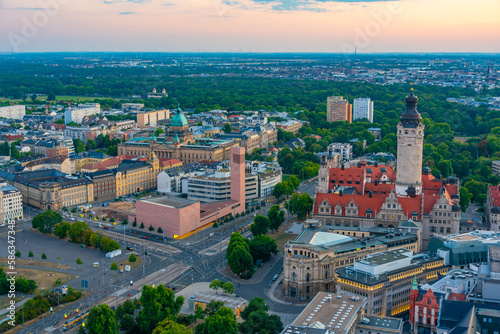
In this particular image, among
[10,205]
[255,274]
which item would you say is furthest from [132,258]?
[10,205]

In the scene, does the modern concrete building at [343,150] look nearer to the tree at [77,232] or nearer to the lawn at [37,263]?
the tree at [77,232]

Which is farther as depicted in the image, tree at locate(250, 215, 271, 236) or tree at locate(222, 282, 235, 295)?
tree at locate(250, 215, 271, 236)

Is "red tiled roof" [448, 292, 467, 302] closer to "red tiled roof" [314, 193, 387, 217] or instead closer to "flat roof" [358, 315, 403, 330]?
"flat roof" [358, 315, 403, 330]

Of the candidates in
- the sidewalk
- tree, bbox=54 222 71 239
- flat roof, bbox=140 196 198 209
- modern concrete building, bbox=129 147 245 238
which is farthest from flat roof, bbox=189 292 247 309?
tree, bbox=54 222 71 239

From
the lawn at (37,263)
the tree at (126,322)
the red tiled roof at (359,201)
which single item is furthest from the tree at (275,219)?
the tree at (126,322)

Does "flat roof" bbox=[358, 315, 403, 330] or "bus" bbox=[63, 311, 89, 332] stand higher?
"flat roof" bbox=[358, 315, 403, 330]
